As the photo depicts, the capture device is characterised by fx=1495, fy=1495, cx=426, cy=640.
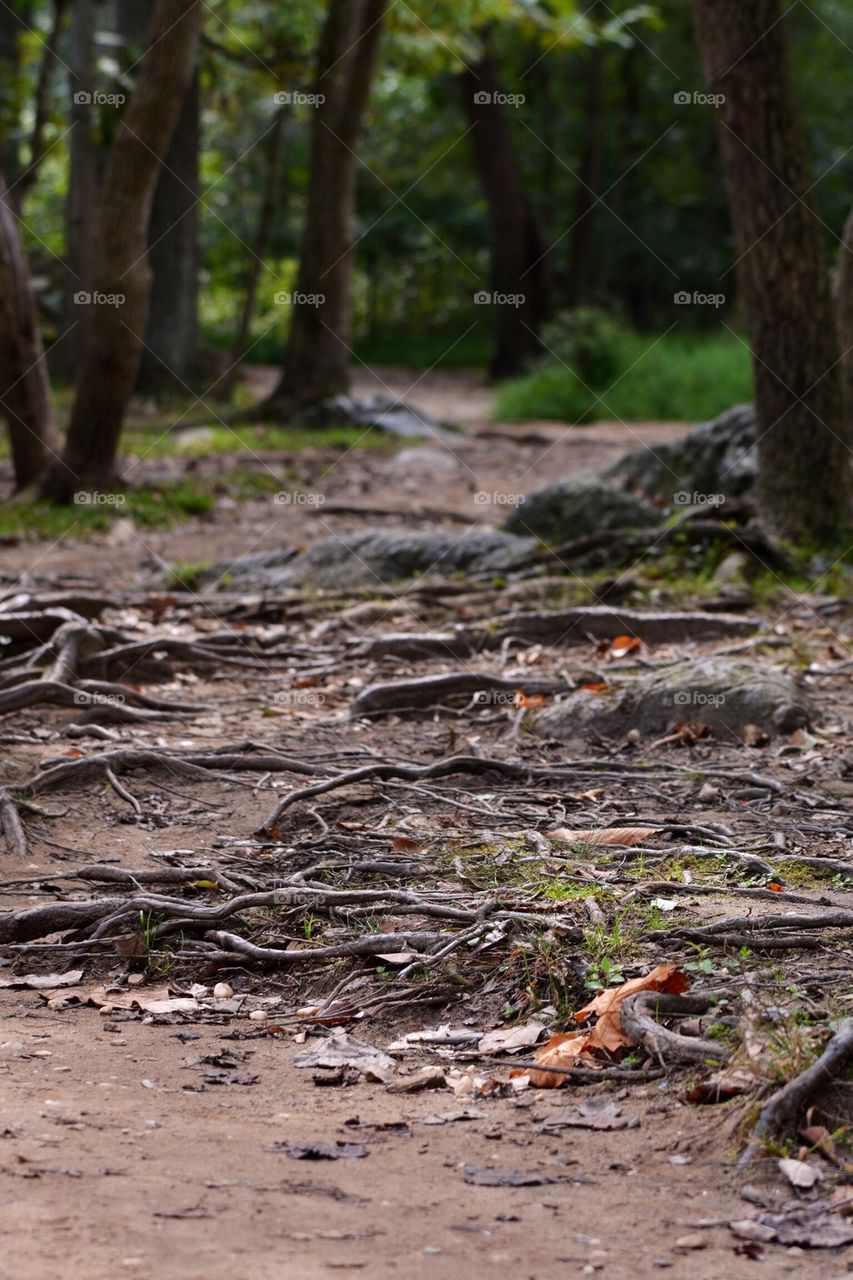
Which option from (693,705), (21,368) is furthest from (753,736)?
(21,368)

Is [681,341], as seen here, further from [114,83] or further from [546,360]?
[114,83]

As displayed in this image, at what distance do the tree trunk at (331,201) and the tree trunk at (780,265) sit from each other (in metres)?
7.64

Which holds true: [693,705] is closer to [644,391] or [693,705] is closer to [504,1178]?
[504,1178]

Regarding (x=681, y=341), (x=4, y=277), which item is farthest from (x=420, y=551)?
(x=681, y=341)

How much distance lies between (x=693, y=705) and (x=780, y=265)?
3.70m

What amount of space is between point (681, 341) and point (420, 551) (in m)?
14.1

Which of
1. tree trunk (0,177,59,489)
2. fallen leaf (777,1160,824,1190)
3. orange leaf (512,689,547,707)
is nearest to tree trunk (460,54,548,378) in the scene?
tree trunk (0,177,59,489)

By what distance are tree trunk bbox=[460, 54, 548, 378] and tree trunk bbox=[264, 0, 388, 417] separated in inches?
239

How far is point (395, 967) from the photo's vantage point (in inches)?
145

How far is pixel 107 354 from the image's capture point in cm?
1050

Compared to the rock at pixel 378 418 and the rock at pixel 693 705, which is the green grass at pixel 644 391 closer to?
the rock at pixel 378 418

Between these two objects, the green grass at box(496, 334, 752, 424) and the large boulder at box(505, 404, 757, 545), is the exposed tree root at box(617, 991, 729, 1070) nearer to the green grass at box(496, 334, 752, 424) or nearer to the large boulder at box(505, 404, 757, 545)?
the large boulder at box(505, 404, 757, 545)

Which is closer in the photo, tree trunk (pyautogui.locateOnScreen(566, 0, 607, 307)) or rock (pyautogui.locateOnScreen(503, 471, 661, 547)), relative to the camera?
rock (pyautogui.locateOnScreen(503, 471, 661, 547))

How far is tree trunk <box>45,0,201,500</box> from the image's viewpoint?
9867mm
